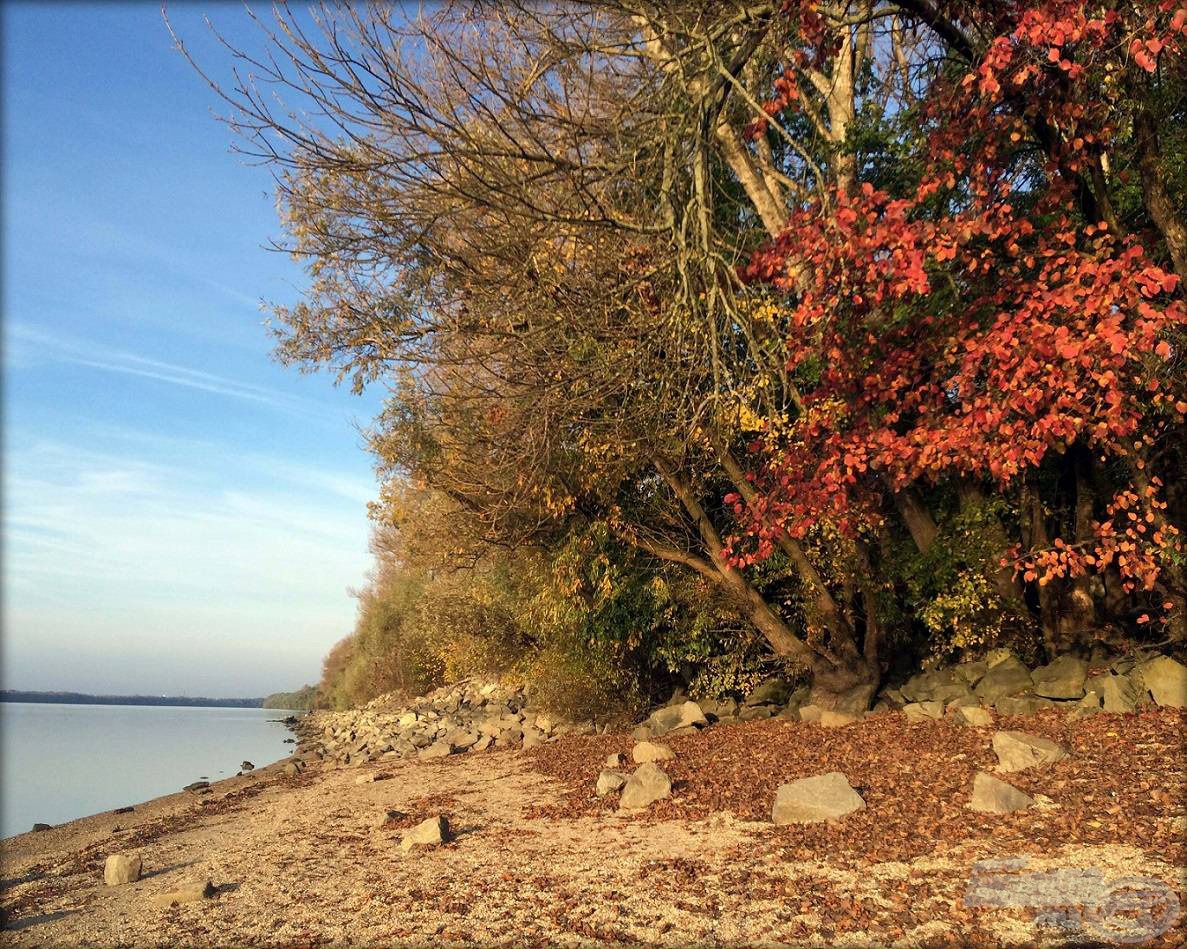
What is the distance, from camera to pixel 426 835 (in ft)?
27.7

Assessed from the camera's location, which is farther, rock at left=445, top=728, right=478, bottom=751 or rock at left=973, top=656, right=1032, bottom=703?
rock at left=445, top=728, right=478, bottom=751

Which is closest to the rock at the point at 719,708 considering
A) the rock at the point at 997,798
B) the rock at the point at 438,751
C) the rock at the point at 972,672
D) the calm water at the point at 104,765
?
the rock at the point at 972,672

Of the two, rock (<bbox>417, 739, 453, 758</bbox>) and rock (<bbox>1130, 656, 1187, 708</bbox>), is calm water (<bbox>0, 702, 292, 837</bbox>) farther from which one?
rock (<bbox>1130, 656, 1187, 708</bbox>)


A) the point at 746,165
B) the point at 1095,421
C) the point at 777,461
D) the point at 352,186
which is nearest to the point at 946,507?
the point at 777,461

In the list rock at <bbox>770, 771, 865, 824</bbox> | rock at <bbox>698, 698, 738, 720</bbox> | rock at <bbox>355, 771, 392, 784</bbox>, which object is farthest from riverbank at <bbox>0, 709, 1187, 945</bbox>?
rock at <bbox>698, 698, 738, 720</bbox>

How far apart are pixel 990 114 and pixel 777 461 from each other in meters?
4.47

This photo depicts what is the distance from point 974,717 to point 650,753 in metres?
4.20

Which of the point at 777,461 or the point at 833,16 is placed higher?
the point at 833,16

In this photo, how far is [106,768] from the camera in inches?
1054

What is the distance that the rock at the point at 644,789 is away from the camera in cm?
937

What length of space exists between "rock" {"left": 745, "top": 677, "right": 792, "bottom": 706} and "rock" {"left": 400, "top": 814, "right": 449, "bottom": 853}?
7693mm

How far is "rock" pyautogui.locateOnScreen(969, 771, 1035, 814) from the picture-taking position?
7352 mm

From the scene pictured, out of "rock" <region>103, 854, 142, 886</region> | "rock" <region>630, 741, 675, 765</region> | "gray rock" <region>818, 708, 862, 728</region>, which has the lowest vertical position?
"rock" <region>103, 854, 142, 886</region>

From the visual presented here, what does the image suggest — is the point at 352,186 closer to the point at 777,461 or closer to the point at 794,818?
the point at 777,461
